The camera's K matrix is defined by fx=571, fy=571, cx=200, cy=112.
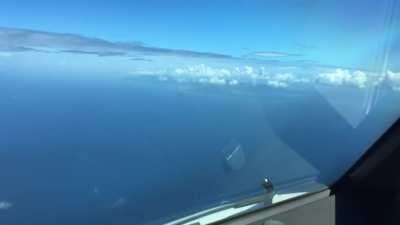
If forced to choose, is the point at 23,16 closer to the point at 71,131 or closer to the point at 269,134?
the point at 71,131

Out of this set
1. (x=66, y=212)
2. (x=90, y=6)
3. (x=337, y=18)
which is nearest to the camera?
(x=90, y=6)

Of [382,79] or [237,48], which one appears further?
[382,79]

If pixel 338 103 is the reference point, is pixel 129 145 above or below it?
below

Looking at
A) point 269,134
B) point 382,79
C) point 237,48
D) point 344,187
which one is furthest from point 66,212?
point 344,187

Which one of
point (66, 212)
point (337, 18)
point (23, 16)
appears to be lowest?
point (66, 212)

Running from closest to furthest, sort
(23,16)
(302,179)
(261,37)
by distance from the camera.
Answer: (23,16) → (261,37) → (302,179)
